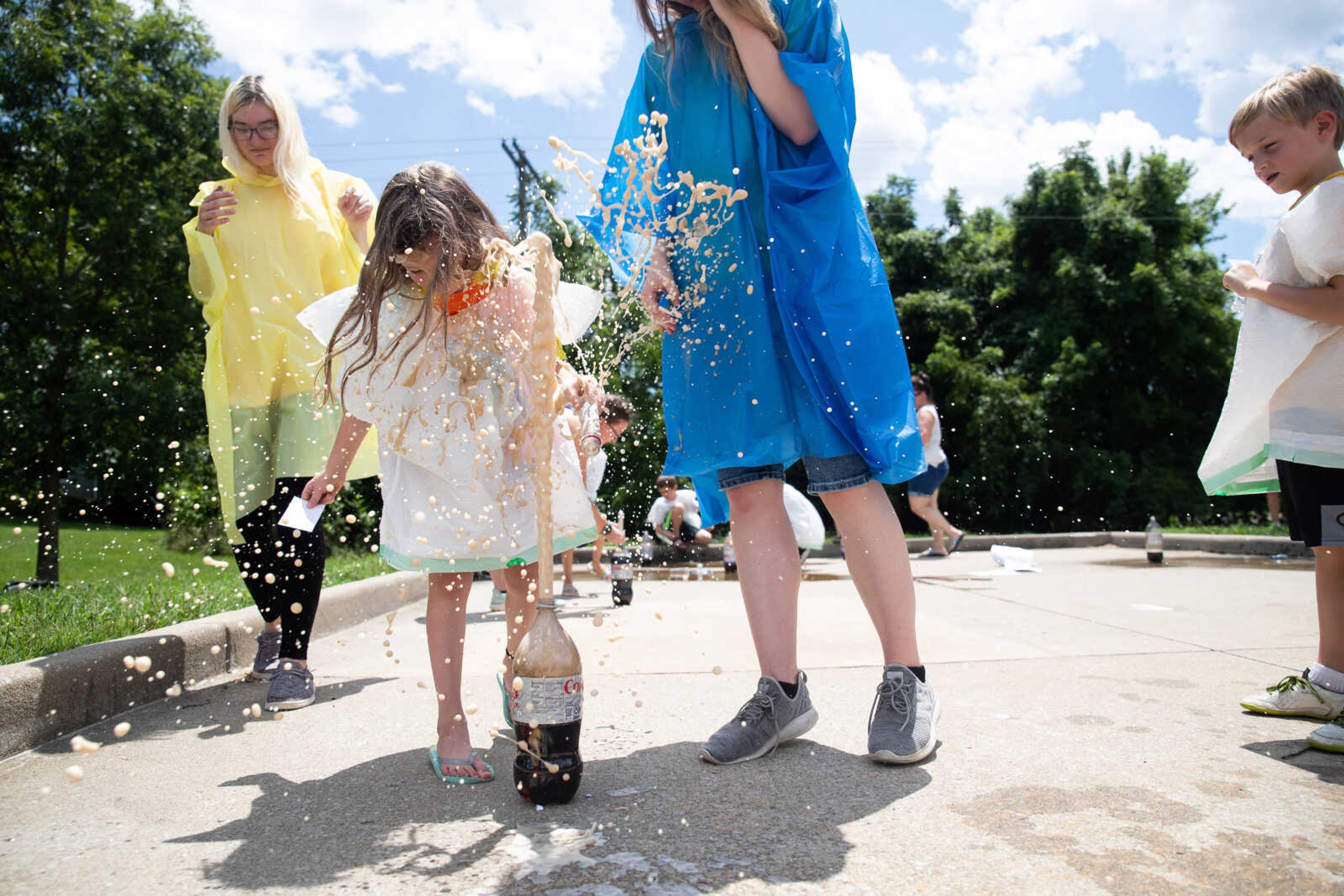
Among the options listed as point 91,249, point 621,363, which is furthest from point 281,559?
point 91,249

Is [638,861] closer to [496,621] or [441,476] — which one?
[441,476]

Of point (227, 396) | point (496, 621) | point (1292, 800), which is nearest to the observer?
point (1292, 800)

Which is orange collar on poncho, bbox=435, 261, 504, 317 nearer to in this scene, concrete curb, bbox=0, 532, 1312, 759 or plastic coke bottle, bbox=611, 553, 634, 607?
concrete curb, bbox=0, 532, 1312, 759

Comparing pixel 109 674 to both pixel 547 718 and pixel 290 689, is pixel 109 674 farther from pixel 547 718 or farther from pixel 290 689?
pixel 547 718

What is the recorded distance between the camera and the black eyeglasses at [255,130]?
3.19 metres

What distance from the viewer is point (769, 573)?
2340 millimetres

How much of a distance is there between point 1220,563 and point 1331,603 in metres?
6.61

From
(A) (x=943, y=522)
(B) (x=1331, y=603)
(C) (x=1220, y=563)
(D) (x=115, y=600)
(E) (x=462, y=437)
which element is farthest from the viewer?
(A) (x=943, y=522)

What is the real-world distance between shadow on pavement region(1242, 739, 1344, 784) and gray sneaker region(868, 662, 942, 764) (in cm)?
72

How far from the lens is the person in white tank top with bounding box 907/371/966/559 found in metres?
8.62

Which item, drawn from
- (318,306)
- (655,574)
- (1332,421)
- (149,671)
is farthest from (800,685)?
(655,574)

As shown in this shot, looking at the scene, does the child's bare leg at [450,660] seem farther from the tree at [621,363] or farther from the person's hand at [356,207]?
the person's hand at [356,207]

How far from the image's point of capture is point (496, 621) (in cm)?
494

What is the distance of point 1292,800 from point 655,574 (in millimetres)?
6611
